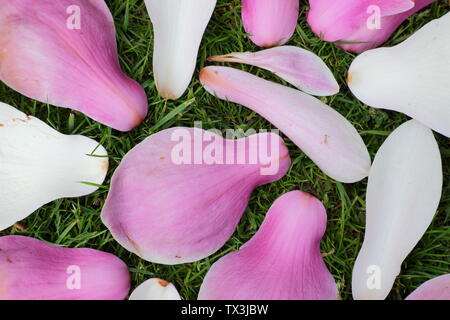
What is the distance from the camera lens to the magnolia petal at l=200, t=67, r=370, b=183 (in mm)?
731

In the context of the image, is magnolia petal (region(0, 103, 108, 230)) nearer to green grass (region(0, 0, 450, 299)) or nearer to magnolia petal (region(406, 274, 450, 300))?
green grass (region(0, 0, 450, 299))

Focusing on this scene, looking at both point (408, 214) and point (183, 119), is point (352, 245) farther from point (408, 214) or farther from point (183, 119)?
point (183, 119)

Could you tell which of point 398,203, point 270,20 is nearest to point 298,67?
point 270,20

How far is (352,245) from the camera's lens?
77cm

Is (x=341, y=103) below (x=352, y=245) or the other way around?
the other way around

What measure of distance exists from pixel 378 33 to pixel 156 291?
0.45 m

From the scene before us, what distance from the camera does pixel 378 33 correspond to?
2.47 ft

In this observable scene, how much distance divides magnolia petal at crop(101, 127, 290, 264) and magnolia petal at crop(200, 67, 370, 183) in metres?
0.03

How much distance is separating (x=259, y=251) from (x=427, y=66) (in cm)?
32

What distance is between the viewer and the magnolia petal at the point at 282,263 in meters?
0.71

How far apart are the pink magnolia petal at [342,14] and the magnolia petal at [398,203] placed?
0.15 m

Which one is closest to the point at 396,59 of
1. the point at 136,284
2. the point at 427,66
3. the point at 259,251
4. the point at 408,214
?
the point at 427,66

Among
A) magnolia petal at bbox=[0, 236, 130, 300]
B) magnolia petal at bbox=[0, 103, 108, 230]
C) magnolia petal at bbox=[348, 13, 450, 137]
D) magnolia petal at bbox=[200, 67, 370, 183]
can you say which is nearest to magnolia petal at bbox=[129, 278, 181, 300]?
magnolia petal at bbox=[0, 236, 130, 300]

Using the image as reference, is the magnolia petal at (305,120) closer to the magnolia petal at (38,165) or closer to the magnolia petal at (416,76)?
the magnolia petal at (416,76)
